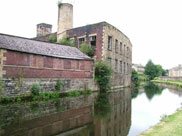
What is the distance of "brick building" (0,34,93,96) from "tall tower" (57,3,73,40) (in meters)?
12.4

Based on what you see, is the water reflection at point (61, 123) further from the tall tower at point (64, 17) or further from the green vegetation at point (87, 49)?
the tall tower at point (64, 17)

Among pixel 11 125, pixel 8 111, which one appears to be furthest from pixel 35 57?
pixel 11 125

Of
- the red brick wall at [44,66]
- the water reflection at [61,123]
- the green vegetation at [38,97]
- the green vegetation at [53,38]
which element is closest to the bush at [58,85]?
the green vegetation at [38,97]

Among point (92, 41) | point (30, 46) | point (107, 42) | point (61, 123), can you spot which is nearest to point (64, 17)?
point (92, 41)

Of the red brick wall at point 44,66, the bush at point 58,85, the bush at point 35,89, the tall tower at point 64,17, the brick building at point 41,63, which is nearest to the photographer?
the brick building at point 41,63

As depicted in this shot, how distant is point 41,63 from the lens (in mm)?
14094

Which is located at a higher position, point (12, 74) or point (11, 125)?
point (12, 74)

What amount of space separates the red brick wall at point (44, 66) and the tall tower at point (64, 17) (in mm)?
12792

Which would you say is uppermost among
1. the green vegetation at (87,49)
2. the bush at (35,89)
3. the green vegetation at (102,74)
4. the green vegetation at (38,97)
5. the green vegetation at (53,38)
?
the green vegetation at (53,38)

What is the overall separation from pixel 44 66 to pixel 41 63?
0.36 m

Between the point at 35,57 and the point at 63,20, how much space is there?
1698cm

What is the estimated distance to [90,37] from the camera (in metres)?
24.1

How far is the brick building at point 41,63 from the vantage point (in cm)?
1207

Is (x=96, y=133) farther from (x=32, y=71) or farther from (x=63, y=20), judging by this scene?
(x=63, y=20)
